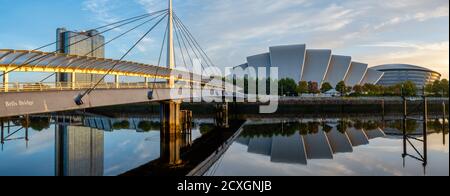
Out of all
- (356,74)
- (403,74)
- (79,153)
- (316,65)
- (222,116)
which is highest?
(316,65)

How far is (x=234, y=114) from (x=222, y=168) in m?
31.7

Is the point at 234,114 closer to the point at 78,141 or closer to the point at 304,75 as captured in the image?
the point at 78,141

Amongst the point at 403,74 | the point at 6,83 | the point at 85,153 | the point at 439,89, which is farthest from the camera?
the point at 403,74

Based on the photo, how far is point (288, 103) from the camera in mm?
50500

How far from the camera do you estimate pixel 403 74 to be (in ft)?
366

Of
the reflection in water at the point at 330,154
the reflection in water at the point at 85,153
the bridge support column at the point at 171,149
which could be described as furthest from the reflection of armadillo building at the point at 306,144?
the reflection in water at the point at 85,153

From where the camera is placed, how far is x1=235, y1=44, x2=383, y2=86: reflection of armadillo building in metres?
84.6

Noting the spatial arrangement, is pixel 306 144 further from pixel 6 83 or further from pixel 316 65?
pixel 316 65

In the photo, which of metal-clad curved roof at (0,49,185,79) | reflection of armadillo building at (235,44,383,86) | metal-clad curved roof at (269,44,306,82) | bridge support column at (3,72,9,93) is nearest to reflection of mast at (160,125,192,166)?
metal-clad curved roof at (0,49,185,79)

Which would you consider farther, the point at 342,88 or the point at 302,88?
the point at 342,88

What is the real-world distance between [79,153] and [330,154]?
15.1m

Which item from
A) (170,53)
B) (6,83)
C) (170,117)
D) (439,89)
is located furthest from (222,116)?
(439,89)

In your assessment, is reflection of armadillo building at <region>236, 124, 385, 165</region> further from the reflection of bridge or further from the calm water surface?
the reflection of bridge
